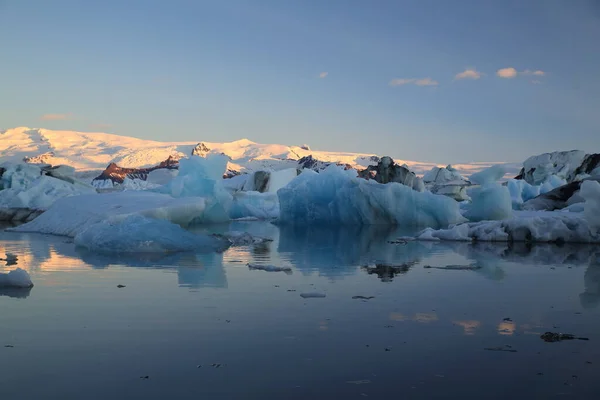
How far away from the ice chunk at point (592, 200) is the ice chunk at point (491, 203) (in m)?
8.59

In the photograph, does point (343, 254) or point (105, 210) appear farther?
point (105, 210)

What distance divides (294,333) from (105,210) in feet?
40.2

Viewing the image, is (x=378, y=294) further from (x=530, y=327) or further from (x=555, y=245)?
(x=555, y=245)

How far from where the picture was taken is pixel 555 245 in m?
14.9

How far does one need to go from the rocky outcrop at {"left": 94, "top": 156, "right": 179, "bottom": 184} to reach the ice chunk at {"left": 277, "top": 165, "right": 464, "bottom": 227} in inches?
2518

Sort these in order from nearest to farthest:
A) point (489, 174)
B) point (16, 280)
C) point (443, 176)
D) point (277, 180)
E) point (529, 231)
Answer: point (16, 280) → point (529, 231) → point (489, 174) → point (277, 180) → point (443, 176)

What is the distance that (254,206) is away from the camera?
1328 inches

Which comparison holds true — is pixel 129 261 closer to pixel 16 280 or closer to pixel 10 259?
pixel 10 259

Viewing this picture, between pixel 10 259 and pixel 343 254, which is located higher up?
pixel 343 254

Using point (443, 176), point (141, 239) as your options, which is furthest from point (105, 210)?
point (443, 176)

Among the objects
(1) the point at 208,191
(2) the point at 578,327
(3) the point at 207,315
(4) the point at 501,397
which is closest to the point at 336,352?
(4) the point at 501,397

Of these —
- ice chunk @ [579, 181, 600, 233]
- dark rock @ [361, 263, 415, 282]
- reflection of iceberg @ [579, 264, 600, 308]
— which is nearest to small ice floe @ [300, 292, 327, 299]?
dark rock @ [361, 263, 415, 282]

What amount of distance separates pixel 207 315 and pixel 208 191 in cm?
2109

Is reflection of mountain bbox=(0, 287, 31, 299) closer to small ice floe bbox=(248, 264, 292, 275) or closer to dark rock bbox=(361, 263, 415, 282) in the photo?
small ice floe bbox=(248, 264, 292, 275)
